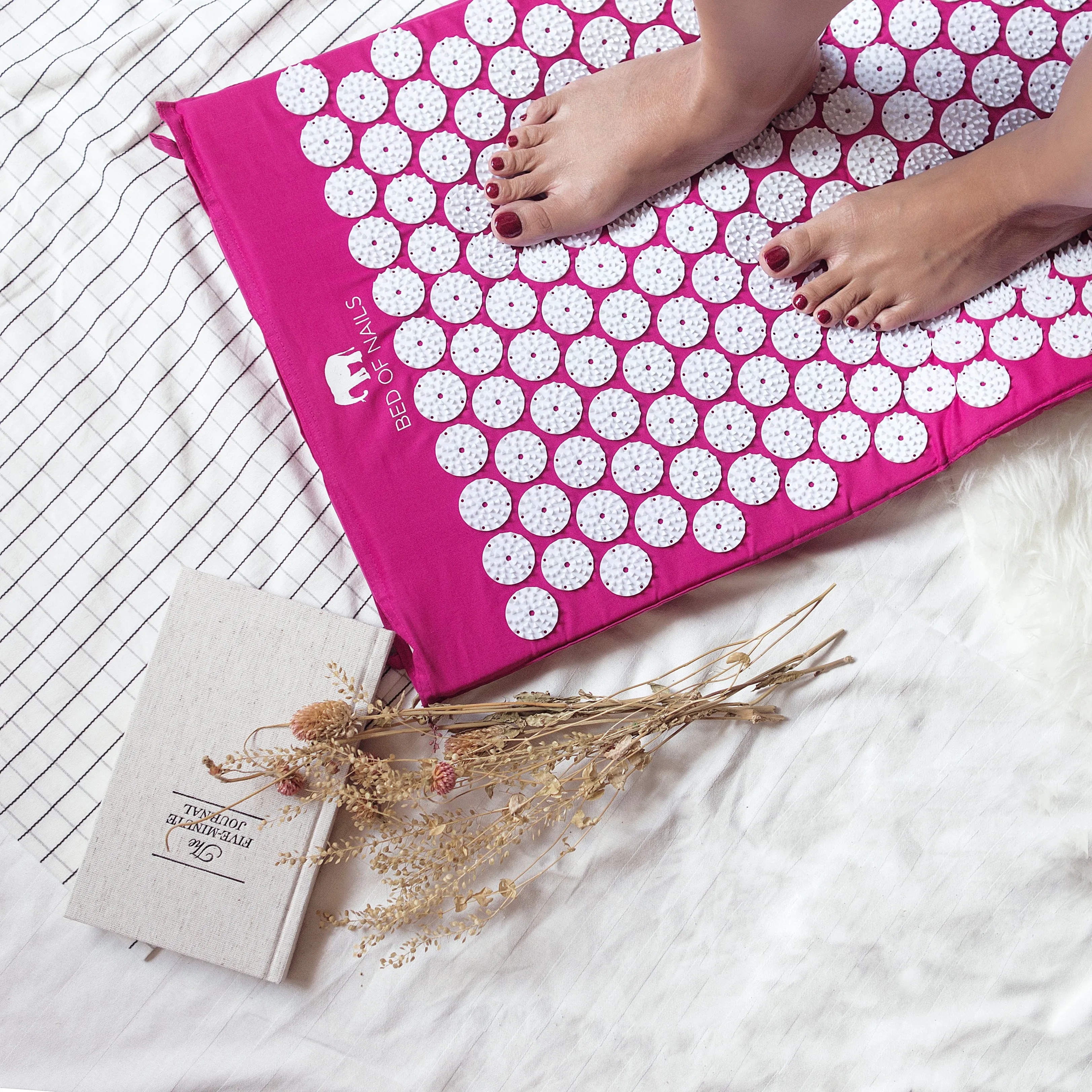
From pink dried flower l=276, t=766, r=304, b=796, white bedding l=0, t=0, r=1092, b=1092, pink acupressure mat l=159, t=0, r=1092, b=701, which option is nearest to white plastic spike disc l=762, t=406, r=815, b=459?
pink acupressure mat l=159, t=0, r=1092, b=701

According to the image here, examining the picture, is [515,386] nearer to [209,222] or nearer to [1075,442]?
[209,222]

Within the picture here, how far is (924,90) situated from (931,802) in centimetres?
71

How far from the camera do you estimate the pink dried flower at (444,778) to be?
0.85 m

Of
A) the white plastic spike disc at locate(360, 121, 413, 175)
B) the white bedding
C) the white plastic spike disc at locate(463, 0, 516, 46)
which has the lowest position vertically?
the white bedding

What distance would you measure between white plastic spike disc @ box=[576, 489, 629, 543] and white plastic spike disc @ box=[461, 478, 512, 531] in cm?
7

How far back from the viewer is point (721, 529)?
912 mm

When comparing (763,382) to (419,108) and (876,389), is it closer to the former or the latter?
(876,389)

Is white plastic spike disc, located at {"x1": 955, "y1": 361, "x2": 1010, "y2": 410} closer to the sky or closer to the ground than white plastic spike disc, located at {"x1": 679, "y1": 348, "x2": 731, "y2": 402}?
closer to the ground

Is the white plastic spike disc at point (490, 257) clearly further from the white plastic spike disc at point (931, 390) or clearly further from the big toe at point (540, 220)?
the white plastic spike disc at point (931, 390)

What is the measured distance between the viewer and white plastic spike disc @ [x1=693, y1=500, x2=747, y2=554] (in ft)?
2.99

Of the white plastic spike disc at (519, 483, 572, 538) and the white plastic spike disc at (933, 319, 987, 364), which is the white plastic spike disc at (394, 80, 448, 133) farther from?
the white plastic spike disc at (933, 319, 987, 364)

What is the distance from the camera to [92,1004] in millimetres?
923

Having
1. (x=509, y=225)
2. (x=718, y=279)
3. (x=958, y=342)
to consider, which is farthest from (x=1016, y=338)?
(x=509, y=225)

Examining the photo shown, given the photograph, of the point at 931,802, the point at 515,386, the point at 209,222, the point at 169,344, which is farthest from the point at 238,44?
the point at 931,802
